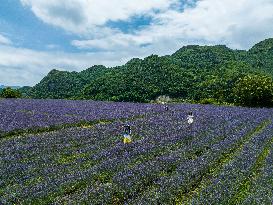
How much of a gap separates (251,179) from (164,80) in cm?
5510

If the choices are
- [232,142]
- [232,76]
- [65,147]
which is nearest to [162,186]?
[65,147]

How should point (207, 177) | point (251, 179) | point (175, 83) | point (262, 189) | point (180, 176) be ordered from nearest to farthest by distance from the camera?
point (262, 189) < point (180, 176) < point (251, 179) < point (207, 177) < point (175, 83)

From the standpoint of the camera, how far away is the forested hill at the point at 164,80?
210 ft

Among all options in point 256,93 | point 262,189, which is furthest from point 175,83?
point 262,189

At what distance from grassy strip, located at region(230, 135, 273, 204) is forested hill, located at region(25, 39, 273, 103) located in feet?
115

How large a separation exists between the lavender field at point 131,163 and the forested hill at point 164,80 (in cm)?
3323

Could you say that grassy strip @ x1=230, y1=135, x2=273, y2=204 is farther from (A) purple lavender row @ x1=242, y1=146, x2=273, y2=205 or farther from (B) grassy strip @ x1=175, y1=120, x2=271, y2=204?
(B) grassy strip @ x1=175, y1=120, x2=271, y2=204

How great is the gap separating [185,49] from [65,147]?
8895cm

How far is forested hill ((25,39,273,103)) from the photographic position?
64125mm

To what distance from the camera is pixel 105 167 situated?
49.7 ft

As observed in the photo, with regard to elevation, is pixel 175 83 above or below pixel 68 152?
above

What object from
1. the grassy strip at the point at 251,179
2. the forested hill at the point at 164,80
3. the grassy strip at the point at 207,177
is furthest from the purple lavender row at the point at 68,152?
the forested hill at the point at 164,80

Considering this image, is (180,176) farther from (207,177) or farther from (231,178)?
(231,178)

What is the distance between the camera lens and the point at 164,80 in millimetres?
69750
